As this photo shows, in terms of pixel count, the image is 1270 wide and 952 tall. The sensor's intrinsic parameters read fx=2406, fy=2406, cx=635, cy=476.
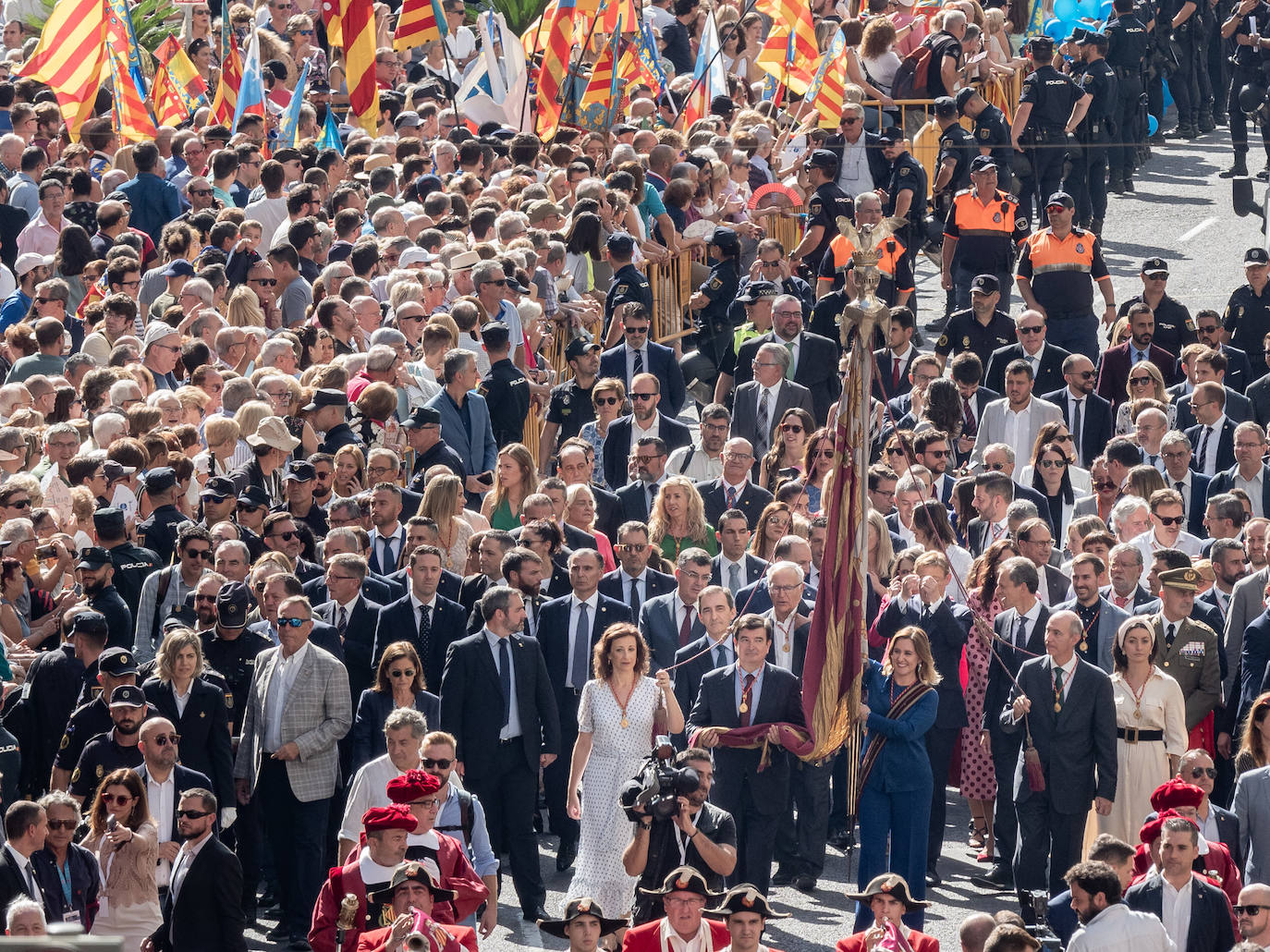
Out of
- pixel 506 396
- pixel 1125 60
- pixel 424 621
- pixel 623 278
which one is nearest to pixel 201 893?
pixel 424 621

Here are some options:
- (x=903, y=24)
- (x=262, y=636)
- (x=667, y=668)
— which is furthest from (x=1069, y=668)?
(x=903, y=24)

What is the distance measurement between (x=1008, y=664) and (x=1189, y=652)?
95cm

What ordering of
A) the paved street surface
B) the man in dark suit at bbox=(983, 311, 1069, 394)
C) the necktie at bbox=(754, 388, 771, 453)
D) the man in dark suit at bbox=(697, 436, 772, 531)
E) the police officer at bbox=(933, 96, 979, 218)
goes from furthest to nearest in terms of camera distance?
the police officer at bbox=(933, 96, 979, 218) → the man in dark suit at bbox=(983, 311, 1069, 394) → the necktie at bbox=(754, 388, 771, 453) → the man in dark suit at bbox=(697, 436, 772, 531) → the paved street surface

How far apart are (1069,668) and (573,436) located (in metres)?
5.71

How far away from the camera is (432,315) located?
1585 centimetres

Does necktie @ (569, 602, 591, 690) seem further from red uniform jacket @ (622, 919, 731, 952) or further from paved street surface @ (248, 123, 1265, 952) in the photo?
red uniform jacket @ (622, 919, 731, 952)

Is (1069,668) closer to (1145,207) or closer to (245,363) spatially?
(245,363)

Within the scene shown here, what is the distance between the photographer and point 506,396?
53.3 feet

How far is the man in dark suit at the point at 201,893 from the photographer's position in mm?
10781

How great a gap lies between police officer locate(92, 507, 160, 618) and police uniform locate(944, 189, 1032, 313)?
903 cm

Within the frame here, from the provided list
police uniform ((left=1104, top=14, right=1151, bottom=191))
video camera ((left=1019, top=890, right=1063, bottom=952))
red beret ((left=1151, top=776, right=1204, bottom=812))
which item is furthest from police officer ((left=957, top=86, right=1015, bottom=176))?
red beret ((left=1151, top=776, right=1204, bottom=812))

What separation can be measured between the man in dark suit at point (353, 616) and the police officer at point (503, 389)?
3.40 meters

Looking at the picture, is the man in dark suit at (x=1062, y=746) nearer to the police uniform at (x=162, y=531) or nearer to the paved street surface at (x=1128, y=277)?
the paved street surface at (x=1128, y=277)

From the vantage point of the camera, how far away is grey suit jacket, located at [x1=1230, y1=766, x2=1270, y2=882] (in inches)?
444
